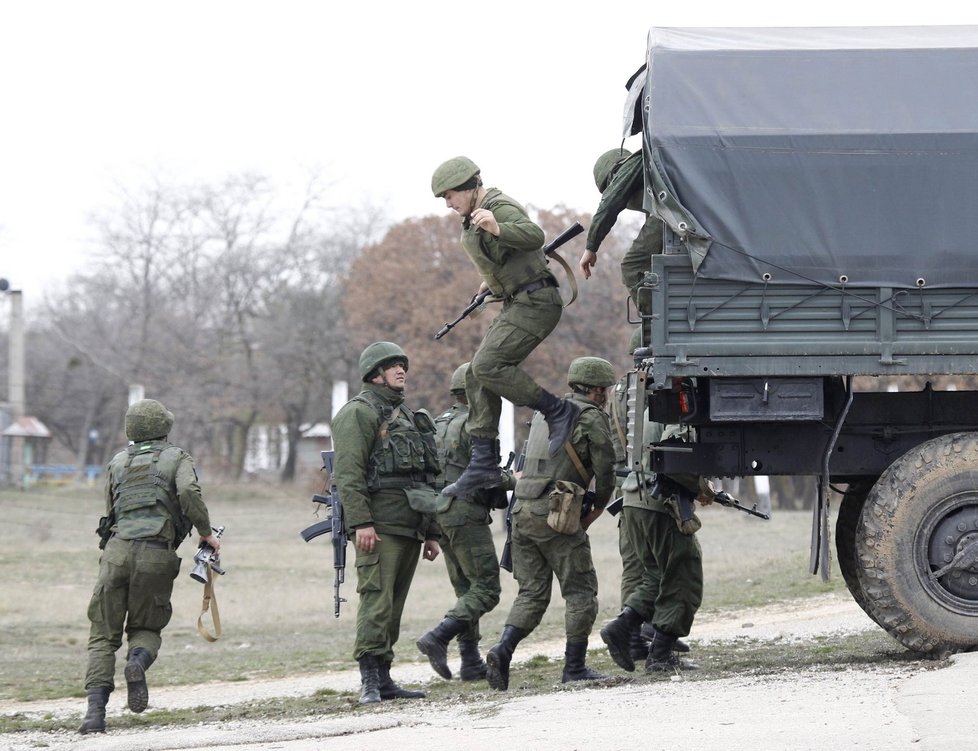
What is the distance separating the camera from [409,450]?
9312 millimetres

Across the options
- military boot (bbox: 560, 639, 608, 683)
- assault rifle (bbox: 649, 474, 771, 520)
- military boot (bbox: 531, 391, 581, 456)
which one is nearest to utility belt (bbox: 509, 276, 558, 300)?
military boot (bbox: 531, 391, 581, 456)

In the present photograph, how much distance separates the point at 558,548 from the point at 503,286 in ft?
5.41

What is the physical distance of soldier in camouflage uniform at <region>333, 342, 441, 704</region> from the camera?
9.09m

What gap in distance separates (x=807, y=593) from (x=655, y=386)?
8236mm

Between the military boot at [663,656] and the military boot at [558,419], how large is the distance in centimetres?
151

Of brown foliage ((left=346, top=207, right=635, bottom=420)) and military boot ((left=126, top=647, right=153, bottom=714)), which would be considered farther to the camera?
brown foliage ((left=346, top=207, right=635, bottom=420))

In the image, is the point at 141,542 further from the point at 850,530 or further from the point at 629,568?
the point at 850,530

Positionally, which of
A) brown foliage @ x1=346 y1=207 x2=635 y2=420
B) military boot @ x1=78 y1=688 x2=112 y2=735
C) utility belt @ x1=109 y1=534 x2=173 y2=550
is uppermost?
brown foliage @ x1=346 y1=207 x2=635 y2=420

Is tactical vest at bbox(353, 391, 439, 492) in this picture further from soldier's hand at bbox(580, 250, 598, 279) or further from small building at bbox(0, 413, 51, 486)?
small building at bbox(0, 413, 51, 486)

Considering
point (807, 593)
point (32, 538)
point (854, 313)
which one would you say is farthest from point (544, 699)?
point (32, 538)

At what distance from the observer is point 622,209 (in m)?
8.77

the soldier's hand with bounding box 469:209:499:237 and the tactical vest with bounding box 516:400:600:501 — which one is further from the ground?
the soldier's hand with bounding box 469:209:499:237

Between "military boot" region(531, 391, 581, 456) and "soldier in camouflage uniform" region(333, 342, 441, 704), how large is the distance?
88 cm

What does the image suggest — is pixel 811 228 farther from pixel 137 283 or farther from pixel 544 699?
pixel 137 283
